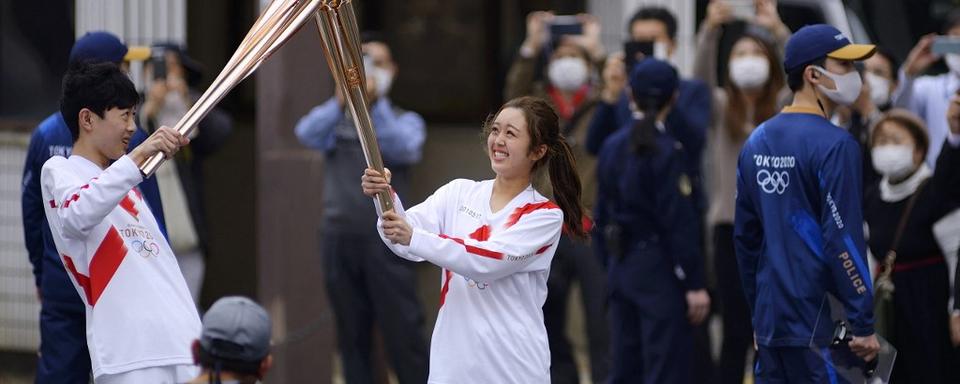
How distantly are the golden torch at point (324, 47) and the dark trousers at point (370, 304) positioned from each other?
3503 millimetres

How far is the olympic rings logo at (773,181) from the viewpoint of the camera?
5.75 meters

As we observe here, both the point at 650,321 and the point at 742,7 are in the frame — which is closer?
the point at 650,321

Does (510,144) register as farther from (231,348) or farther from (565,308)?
(565,308)

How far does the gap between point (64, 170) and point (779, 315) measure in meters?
2.57

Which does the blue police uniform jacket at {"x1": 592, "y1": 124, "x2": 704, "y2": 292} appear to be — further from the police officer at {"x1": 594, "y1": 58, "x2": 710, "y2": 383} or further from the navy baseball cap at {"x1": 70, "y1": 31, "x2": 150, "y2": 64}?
the navy baseball cap at {"x1": 70, "y1": 31, "x2": 150, "y2": 64}

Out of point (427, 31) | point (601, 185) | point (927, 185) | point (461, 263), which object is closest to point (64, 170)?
point (461, 263)

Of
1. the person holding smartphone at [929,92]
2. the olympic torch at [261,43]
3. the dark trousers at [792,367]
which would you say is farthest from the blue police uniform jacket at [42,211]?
the person holding smartphone at [929,92]

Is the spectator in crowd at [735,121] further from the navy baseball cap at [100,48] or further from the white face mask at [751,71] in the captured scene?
the navy baseball cap at [100,48]

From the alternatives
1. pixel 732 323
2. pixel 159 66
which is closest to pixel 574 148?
pixel 732 323

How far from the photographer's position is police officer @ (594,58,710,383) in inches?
295

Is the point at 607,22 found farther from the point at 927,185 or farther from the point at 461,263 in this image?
the point at 461,263

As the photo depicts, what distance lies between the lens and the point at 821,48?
584 cm

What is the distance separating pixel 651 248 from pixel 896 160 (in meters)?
1.22

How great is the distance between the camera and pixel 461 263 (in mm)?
4988
